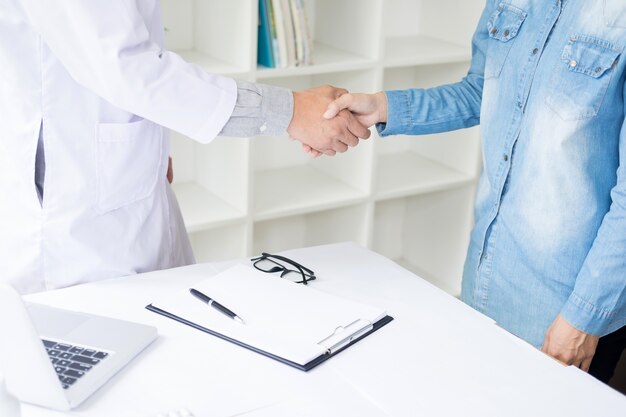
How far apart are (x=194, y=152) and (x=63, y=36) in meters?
1.46

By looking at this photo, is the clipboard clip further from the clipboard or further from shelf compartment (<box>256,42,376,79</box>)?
shelf compartment (<box>256,42,376,79</box>)

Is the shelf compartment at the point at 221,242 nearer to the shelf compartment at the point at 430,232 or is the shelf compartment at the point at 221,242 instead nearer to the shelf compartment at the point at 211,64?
the shelf compartment at the point at 211,64

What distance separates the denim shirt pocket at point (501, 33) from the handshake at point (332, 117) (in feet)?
0.94

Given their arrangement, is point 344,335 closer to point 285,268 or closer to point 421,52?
point 285,268

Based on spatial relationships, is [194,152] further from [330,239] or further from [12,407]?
[12,407]

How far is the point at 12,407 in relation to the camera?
1.18m

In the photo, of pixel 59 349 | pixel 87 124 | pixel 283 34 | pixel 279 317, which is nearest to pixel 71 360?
pixel 59 349

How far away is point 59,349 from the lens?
127 centimetres

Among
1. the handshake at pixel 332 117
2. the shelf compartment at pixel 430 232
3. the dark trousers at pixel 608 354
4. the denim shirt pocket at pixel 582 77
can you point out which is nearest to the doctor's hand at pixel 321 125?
the handshake at pixel 332 117

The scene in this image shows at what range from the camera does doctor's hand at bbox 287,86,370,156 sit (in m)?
1.75

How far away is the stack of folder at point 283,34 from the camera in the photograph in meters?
2.53

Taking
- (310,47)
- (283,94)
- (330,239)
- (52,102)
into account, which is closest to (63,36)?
(52,102)

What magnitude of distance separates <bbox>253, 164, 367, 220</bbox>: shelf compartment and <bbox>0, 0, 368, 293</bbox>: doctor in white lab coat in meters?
1.07

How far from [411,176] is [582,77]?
62.4 inches
